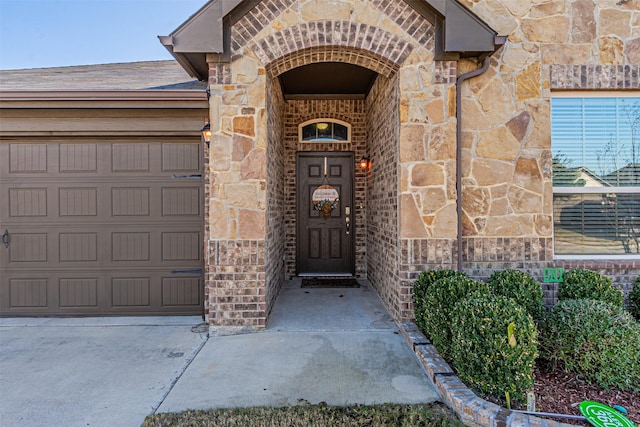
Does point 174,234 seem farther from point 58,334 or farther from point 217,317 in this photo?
point 58,334

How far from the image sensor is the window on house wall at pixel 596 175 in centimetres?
418

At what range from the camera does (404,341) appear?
3514mm

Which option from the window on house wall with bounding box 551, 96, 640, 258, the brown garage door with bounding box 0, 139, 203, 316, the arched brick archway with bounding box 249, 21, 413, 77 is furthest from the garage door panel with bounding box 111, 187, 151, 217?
the window on house wall with bounding box 551, 96, 640, 258

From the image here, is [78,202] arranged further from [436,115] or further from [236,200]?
[436,115]

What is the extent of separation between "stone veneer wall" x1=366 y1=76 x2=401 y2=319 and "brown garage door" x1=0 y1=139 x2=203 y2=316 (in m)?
2.99

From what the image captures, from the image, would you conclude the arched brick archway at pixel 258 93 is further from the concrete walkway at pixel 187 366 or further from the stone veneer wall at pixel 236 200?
the concrete walkway at pixel 187 366

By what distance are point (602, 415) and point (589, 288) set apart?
61.0 inches

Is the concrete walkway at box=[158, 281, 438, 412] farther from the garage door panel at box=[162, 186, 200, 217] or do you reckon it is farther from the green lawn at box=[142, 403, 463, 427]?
the garage door panel at box=[162, 186, 200, 217]

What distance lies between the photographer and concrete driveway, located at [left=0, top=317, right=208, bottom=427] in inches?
96.0

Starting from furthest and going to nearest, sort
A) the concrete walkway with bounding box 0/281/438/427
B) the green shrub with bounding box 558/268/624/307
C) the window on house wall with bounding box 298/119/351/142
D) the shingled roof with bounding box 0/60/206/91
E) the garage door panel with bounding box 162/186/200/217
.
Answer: the window on house wall with bounding box 298/119/351/142 → the garage door panel with bounding box 162/186/200/217 → the shingled roof with bounding box 0/60/206/91 → the green shrub with bounding box 558/268/624/307 → the concrete walkway with bounding box 0/281/438/427

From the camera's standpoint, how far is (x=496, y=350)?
237 cm

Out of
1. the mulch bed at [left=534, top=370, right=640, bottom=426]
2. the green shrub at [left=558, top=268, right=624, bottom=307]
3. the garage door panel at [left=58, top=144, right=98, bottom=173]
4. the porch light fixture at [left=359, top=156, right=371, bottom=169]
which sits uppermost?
the porch light fixture at [left=359, top=156, right=371, bottom=169]

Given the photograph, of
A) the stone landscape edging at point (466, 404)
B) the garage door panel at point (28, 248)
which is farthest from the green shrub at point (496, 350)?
the garage door panel at point (28, 248)

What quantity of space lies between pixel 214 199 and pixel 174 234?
1.04m
